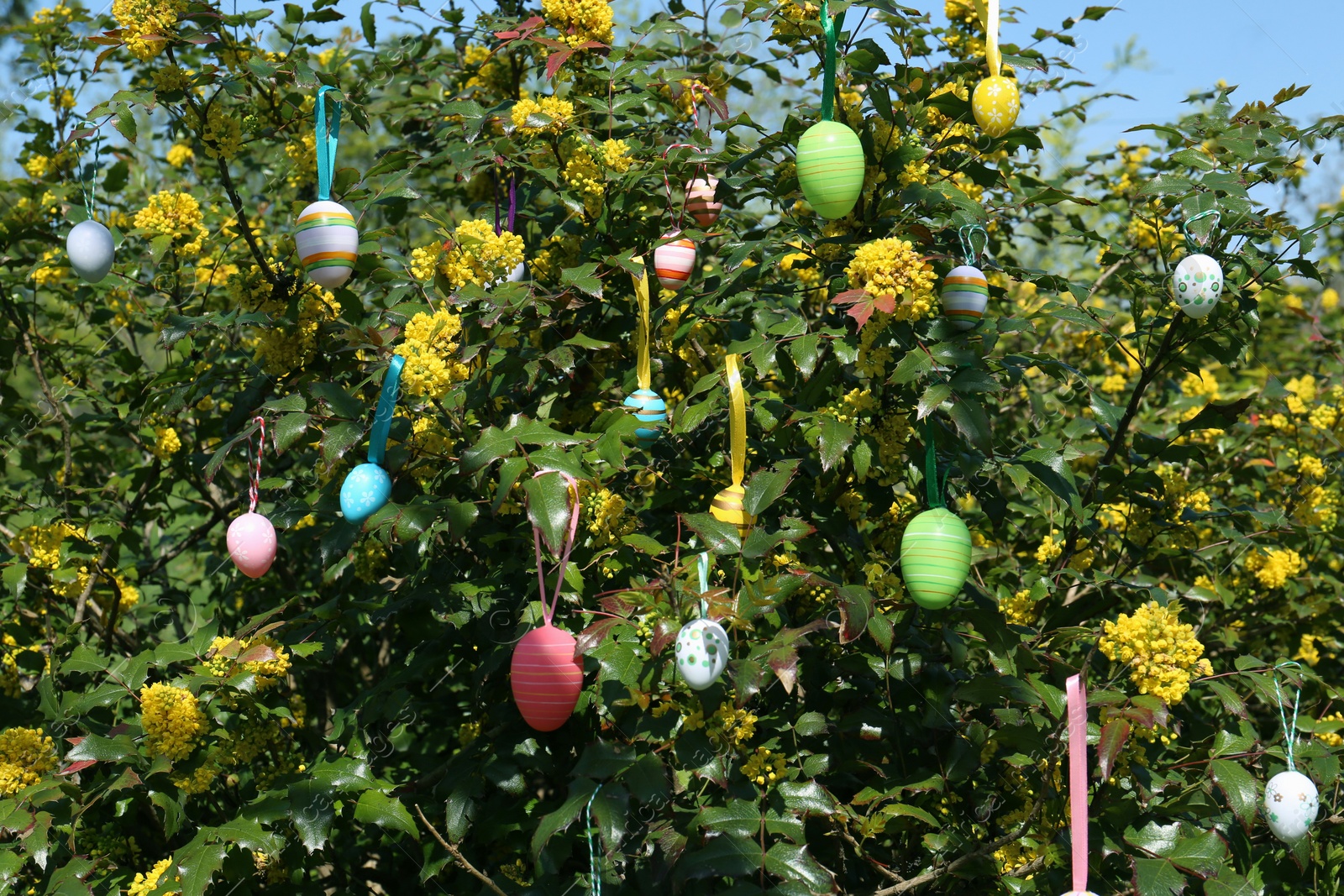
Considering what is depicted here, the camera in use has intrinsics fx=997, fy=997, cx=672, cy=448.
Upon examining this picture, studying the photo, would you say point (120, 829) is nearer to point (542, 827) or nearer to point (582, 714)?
point (582, 714)

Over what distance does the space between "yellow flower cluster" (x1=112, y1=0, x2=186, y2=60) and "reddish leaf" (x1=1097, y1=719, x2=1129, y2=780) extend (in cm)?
221

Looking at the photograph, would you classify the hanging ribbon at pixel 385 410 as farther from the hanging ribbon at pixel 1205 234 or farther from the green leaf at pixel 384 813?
the hanging ribbon at pixel 1205 234

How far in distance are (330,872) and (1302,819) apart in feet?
7.63

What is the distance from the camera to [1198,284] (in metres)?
1.97

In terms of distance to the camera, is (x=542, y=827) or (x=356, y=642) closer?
(x=542, y=827)

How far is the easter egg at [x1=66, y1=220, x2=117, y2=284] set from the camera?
2.27 m

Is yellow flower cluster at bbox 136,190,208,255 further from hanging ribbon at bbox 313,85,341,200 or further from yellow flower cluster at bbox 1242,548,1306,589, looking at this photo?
yellow flower cluster at bbox 1242,548,1306,589

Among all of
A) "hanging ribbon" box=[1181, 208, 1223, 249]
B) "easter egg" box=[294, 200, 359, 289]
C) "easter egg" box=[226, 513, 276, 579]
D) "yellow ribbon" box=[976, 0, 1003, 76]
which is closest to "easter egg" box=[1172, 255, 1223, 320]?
"hanging ribbon" box=[1181, 208, 1223, 249]

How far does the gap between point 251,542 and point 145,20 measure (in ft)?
3.66

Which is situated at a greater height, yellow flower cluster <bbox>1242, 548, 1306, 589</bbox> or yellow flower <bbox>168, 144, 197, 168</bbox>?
yellow flower <bbox>168, 144, 197, 168</bbox>

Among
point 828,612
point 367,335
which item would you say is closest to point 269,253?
point 367,335

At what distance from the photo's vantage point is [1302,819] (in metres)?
1.67

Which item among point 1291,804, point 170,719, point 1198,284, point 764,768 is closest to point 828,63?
point 1198,284

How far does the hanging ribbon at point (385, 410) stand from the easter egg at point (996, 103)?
1.20 metres
